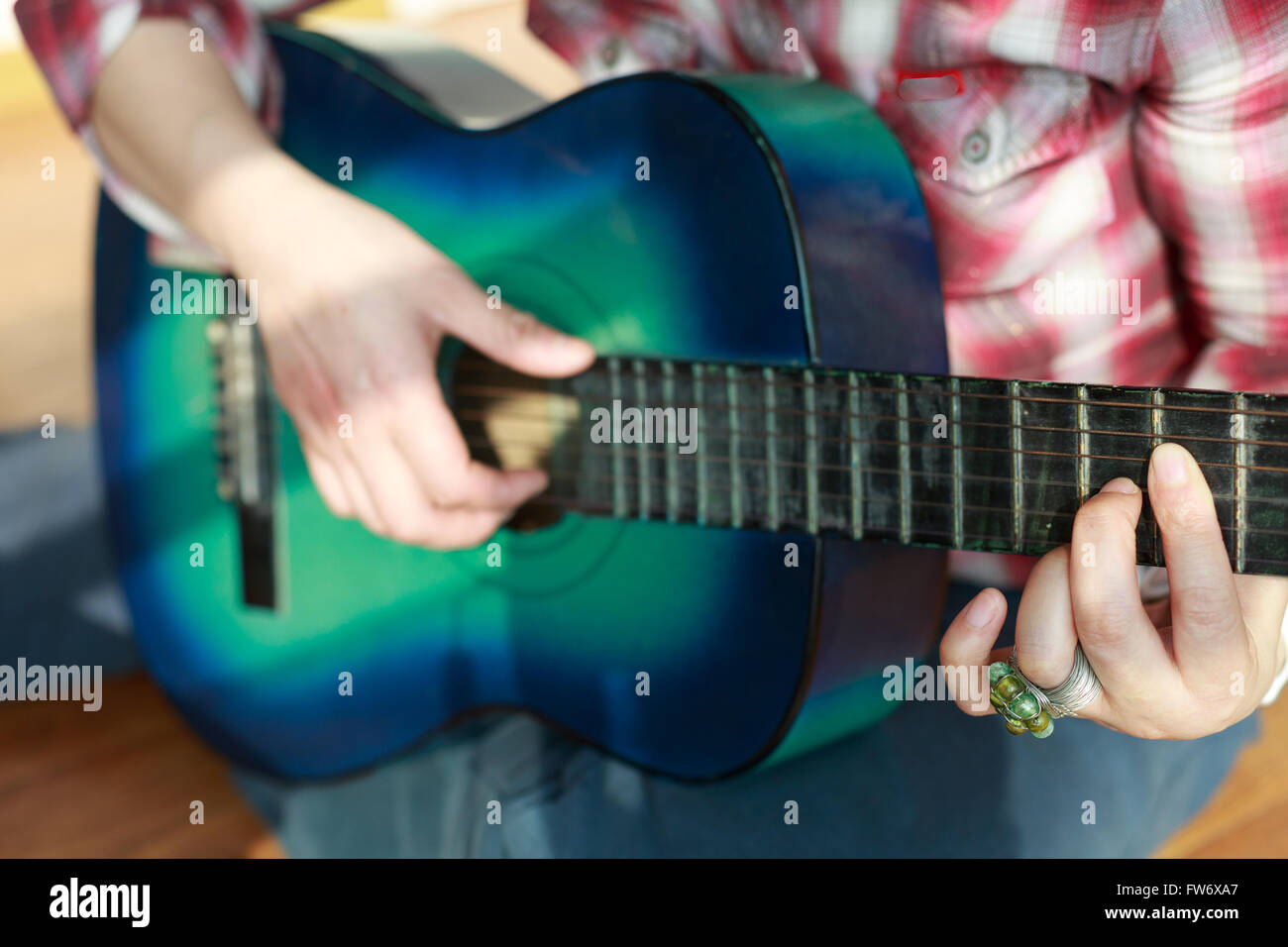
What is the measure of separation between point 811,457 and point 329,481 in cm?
38

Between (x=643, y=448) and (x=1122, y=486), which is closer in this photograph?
(x=1122, y=486)

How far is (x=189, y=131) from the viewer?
866 mm

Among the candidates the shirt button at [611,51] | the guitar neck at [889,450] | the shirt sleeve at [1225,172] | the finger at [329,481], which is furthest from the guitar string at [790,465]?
the shirt button at [611,51]

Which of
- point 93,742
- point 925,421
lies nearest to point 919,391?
point 925,421

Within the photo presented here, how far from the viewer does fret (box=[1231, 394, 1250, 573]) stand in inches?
20.8

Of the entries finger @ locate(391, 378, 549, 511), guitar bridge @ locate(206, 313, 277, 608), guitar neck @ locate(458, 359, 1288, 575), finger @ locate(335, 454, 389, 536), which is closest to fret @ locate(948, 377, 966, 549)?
guitar neck @ locate(458, 359, 1288, 575)

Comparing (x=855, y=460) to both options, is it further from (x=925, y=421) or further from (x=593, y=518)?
(x=593, y=518)

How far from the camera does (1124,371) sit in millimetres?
789

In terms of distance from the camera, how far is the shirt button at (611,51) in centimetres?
96

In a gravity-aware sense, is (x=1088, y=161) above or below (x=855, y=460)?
above

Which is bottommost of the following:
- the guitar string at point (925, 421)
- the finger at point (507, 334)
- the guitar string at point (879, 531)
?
the guitar string at point (879, 531)

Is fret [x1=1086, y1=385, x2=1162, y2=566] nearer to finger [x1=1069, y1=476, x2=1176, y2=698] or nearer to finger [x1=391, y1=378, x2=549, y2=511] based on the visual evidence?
finger [x1=1069, y1=476, x2=1176, y2=698]

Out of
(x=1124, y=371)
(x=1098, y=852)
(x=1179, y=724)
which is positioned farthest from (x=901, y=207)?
(x=1098, y=852)

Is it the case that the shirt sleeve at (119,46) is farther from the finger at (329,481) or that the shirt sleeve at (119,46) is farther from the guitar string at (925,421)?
the guitar string at (925,421)
